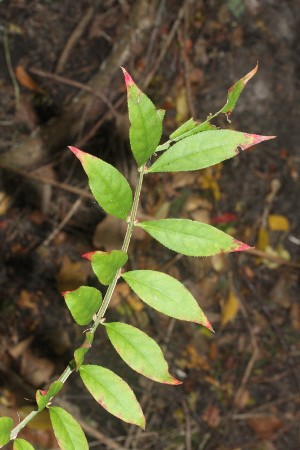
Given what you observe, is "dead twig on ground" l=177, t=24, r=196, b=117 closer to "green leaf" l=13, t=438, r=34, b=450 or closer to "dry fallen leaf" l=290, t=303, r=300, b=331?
"dry fallen leaf" l=290, t=303, r=300, b=331

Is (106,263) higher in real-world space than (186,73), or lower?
higher

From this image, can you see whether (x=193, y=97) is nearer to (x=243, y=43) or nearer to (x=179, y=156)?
(x=243, y=43)

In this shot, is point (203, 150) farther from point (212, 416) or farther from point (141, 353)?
point (212, 416)

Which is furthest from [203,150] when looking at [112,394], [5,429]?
[5,429]

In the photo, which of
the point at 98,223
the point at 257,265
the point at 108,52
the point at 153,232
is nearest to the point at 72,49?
the point at 108,52

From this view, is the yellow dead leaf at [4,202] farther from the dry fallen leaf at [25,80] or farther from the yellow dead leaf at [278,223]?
the yellow dead leaf at [278,223]

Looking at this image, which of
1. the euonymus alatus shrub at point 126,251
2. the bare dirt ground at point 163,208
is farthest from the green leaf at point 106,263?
the bare dirt ground at point 163,208

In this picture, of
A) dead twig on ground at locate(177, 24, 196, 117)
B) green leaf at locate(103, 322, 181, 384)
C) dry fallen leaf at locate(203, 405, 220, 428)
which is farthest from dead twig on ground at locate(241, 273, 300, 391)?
green leaf at locate(103, 322, 181, 384)
